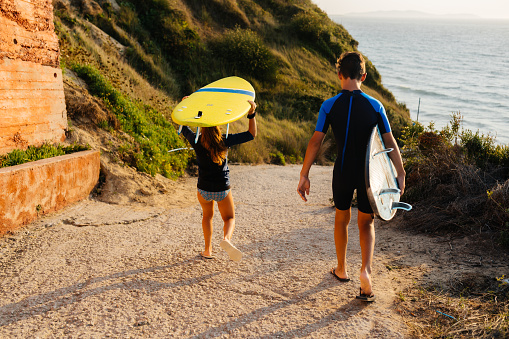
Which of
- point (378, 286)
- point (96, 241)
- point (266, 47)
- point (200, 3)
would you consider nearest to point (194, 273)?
point (96, 241)

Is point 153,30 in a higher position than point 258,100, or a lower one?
higher

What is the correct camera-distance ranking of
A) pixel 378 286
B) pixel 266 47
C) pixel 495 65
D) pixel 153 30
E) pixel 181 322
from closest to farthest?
pixel 181 322, pixel 378 286, pixel 153 30, pixel 266 47, pixel 495 65

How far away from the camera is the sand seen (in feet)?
11.0

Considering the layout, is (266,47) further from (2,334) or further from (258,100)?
(2,334)

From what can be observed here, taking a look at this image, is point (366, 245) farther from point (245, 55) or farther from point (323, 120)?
point (245, 55)

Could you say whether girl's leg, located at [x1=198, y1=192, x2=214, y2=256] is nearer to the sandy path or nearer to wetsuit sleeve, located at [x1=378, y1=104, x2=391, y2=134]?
the sandy path

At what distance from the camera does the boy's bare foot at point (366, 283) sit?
367 centimetres

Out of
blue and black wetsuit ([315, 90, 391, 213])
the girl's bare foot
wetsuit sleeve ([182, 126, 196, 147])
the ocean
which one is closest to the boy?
blue and black wetsuit ([315, 90, 391, 213])

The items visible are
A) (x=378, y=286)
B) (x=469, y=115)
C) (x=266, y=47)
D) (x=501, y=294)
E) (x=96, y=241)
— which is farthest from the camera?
(x=469, y=115)

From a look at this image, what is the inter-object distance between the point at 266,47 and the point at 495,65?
62577 mm

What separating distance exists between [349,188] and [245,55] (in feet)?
48.3

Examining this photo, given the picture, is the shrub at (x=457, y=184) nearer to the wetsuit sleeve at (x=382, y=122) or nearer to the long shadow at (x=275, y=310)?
the wetsuit sleeve at (x=382, y=122)

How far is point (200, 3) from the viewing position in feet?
63.1

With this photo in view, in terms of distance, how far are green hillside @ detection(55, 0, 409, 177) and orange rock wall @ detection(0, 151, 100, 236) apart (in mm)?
1197
